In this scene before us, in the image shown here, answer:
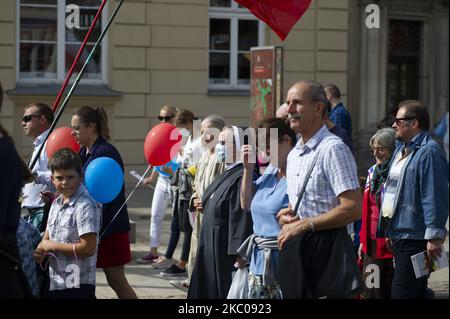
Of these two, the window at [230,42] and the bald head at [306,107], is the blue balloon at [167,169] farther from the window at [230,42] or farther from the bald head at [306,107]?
the window at [230,42]

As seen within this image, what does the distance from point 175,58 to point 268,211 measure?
11447 mm

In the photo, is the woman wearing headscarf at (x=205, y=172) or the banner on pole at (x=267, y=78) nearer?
the woman wearing headscarf at (x=205, y=172)

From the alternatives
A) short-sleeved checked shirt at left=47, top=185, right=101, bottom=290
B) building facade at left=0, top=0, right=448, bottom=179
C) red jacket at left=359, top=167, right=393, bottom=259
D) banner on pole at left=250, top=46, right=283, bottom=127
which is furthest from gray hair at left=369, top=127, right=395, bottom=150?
building facade at left=0, top=0, right=448, bottom=179

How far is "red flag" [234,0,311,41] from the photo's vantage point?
22.7 feet

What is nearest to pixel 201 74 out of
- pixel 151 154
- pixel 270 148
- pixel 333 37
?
pixel 333 37

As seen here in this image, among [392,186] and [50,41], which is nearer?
[392,186]

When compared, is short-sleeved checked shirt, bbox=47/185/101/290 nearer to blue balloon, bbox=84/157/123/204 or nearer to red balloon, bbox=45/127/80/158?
blue balloon, bbox=84/157/123/204

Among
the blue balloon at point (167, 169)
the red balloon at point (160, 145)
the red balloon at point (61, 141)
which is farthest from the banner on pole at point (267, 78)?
the red balloon at point (61, 141)

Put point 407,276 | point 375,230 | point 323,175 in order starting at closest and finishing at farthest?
1. point 323,175
2. point 407,276
3. point 375,230

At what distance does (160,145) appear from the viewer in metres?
8.51

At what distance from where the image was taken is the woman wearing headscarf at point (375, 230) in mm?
7168

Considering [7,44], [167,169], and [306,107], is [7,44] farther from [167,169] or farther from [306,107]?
[306,107]

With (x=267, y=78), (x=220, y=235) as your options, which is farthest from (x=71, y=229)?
(x=267, y=78)

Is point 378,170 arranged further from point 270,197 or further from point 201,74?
point 201,74
